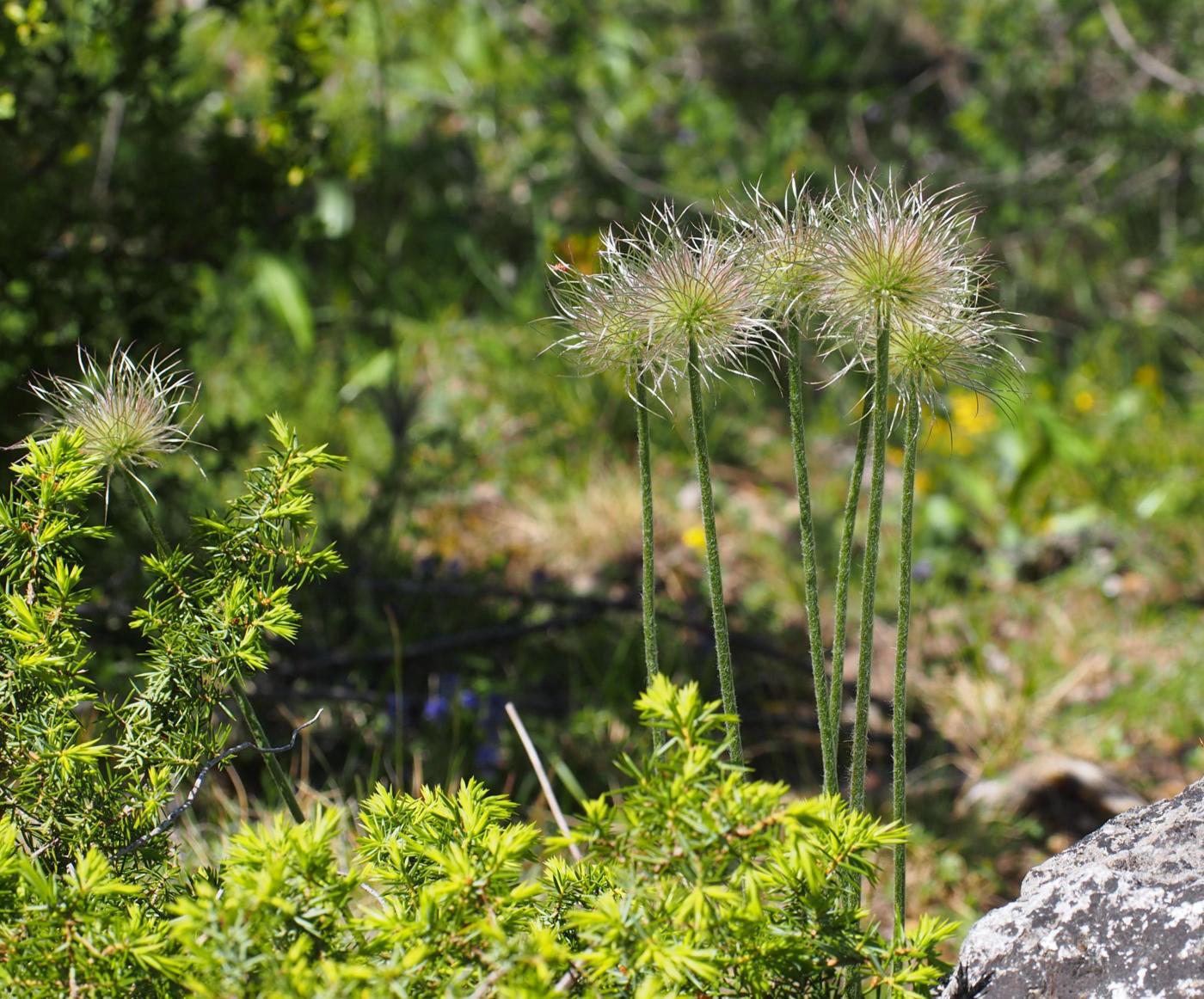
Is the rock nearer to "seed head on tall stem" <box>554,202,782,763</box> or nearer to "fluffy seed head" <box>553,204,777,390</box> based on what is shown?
"seed head on tall stem" <box>554,202,782,763</box>

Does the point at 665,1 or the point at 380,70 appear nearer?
the point at 380,70

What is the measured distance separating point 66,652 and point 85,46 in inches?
81.9

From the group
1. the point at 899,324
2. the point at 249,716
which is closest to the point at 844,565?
the point at 899,324

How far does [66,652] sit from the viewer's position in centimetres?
117

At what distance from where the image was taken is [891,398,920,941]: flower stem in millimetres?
1251

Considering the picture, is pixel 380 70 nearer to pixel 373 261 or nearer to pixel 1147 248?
pixel 373 261

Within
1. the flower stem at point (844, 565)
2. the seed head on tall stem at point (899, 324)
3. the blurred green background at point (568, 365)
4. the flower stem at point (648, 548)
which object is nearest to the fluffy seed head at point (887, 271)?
the seed head on tall stem at point (899, 324)

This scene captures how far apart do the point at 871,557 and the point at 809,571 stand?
73 mm

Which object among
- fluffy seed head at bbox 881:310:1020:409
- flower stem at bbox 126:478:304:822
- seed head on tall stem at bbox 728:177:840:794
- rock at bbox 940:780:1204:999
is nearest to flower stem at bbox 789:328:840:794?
seed head on tall stem at bbox 728:177:840:794

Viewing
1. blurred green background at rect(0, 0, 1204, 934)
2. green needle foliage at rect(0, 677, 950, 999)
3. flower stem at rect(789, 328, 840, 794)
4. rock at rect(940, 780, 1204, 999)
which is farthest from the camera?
blurred green background at rect(0, 0, 1204, 934)

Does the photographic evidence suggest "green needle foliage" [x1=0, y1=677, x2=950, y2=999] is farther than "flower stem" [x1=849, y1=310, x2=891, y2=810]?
No

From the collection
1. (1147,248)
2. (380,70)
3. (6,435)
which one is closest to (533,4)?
(380,70)

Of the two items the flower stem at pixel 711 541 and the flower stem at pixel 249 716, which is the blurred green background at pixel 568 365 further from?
the flower stem at pixel 249 716

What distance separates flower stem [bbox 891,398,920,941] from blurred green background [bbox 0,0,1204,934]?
30 cm
